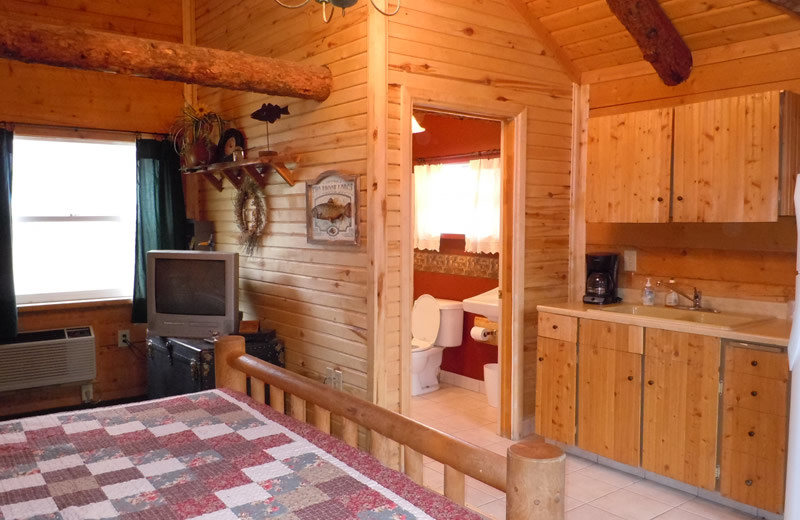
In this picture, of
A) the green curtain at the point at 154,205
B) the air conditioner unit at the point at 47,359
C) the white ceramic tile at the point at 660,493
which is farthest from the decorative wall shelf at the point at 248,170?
the white ceramic tile at the point at 660,493

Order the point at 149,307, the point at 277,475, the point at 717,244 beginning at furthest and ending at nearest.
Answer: the point at 149,307, the point at 717,244, the point at 277,475

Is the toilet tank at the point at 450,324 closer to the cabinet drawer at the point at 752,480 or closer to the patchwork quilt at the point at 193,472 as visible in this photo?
the cabinet drawer at the point at 752,480

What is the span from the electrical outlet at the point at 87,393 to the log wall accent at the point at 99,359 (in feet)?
0.17

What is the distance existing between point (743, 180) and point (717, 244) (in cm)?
48

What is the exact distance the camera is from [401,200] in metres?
3.21

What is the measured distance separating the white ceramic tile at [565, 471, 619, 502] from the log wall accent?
3107mm

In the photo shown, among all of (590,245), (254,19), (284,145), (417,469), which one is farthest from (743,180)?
(254,19)

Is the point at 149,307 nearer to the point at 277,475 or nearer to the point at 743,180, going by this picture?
the point at 277,475

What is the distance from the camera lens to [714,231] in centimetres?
344

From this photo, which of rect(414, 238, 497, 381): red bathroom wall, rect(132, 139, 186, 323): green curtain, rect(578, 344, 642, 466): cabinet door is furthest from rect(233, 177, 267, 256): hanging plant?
rect(578, 344, 642, 466): cabinet door

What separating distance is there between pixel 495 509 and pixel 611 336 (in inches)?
42.3

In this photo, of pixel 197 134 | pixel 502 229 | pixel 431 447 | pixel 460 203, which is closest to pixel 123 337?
pixel 197 134

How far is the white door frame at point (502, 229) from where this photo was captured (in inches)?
127

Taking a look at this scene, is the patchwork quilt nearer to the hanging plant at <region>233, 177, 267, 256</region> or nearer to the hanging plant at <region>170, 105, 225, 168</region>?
the hanging plant at <region>233, 177, 267, 256</region>
